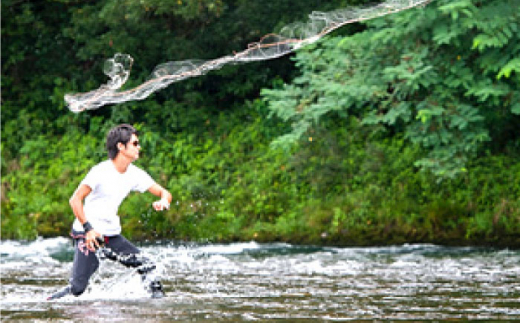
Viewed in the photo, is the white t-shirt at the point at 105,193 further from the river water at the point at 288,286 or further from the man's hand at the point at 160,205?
the river water at the point at 288,286

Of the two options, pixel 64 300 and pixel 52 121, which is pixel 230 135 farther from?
pixel 64 300

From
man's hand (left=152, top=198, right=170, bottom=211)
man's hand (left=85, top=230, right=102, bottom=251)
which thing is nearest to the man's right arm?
man's hand (left=85, top=230, right=102, bottom=251)

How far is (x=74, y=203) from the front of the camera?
8.98m

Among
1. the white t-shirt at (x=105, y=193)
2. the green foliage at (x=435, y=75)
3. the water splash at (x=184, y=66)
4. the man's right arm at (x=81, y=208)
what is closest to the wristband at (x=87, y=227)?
the man's right arm at (x=81, y=208)

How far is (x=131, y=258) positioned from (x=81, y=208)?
93 centimetres

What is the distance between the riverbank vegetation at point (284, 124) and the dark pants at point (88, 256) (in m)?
6.92

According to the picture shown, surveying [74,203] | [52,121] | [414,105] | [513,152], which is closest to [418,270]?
[414,105]

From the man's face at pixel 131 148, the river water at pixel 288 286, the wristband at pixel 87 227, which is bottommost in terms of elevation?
the river water at pixel 288 286

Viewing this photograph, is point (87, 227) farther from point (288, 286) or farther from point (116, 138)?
point (288, 286)

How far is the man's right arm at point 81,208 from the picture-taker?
8984 millimetres

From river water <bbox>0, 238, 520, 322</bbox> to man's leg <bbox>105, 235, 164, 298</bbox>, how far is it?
8.4 inches

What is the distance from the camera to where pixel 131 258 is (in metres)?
9.68

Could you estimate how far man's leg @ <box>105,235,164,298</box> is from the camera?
954cm

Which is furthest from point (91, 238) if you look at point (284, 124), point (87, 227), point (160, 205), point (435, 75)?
point (284, 124)
